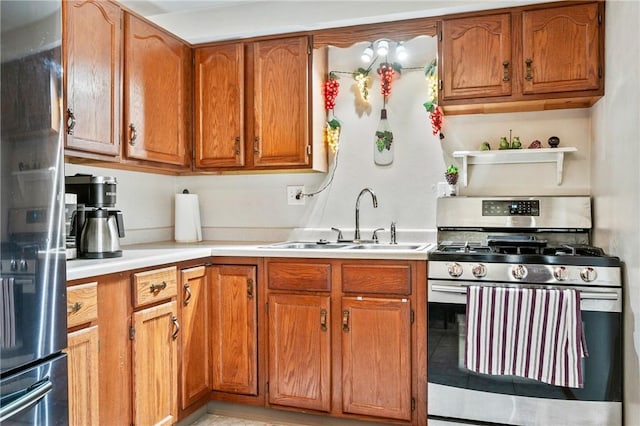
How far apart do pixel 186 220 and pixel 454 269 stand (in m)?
1.73

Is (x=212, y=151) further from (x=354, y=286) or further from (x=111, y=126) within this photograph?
(x=354, y=286)

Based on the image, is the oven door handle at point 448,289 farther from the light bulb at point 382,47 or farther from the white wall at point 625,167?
the light bulb at point 382,47

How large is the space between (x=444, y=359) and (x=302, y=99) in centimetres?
155

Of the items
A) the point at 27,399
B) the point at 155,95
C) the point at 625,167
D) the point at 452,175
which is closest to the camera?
the point at 27,399

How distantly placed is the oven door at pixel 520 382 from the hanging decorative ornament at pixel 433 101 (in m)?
0.97

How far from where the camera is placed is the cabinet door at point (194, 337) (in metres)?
2.44

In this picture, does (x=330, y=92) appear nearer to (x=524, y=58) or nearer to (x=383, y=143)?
(x=383, y=143)

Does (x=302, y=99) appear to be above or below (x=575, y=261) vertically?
above

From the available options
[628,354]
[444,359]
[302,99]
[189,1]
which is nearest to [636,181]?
[628,354]

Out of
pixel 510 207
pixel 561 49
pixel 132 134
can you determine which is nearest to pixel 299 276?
pixel 132 134

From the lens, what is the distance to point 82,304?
1814mm

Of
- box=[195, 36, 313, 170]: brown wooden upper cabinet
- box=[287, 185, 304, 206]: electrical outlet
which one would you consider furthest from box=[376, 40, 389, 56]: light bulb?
box=[287, 185, 304, 206]: electrical outlet

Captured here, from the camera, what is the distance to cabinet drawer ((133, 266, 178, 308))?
2.12 m

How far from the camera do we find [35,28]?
122cm
